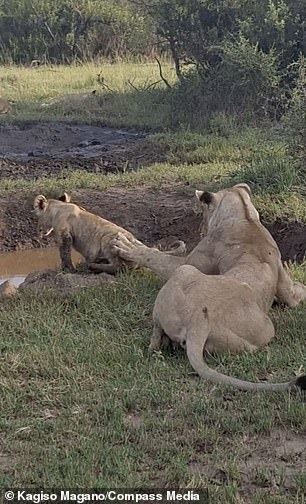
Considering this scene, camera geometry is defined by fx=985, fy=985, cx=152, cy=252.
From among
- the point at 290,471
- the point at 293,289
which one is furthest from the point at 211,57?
the point at 290,471

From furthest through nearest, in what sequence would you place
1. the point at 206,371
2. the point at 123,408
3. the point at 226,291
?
1. the point at 226,291
2. the point at 206,371
3. the point at 123,408

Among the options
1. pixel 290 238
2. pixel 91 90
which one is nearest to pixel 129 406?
pixel 290 238

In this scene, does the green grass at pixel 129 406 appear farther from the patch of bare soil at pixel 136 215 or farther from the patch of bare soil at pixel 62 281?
the patch of bare soil at pixel 136 215

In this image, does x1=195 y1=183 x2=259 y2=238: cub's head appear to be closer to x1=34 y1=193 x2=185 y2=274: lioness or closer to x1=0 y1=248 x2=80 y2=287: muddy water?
x1=34 y1=193 x2=185 y2=274: lioness

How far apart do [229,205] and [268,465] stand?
2517mm

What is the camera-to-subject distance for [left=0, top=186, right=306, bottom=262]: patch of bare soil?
8695 millimetres

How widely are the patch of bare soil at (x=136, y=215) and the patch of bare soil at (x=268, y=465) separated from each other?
4038mm

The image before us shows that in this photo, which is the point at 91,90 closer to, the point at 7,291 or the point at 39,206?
the point at 39,206

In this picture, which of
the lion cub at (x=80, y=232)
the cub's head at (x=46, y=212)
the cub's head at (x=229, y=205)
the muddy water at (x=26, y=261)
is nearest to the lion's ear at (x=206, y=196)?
the cub's head at (x=229, y=205)

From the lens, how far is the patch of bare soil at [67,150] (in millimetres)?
11180

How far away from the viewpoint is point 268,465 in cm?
393

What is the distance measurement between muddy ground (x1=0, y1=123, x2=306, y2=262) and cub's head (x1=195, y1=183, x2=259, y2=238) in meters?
1.49

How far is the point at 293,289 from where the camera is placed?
5.96m

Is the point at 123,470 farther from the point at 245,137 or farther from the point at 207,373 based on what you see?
the point at 245,137
